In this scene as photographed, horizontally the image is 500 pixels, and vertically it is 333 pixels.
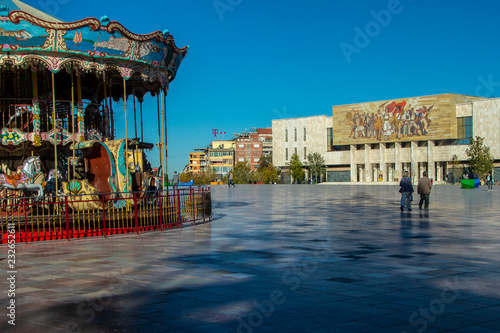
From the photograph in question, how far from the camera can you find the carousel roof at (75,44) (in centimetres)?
1434

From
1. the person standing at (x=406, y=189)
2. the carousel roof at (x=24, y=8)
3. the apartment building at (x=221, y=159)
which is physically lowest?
the person standing at (x=406, y=189)

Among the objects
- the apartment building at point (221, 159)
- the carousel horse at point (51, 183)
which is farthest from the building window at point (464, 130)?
the apartment building at point (221, 159)


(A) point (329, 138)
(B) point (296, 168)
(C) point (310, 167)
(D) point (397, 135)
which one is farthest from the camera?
(A) point (329, 138)

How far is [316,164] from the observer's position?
293ft

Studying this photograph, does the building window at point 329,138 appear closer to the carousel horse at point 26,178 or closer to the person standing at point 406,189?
the person standing at point 406,189

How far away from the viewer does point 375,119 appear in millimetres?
82438

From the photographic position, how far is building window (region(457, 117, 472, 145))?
2847 inches

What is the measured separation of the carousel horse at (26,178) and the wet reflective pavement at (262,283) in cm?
342

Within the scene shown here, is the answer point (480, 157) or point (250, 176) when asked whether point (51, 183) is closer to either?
point (480, 157)

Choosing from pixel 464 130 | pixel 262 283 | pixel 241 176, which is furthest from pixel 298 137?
pixel 262 283

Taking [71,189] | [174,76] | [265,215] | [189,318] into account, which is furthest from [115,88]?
[189,318]

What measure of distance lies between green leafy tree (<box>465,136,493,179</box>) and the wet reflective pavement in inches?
2215

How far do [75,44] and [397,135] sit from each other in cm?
7079

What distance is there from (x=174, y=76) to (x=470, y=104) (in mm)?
63838
